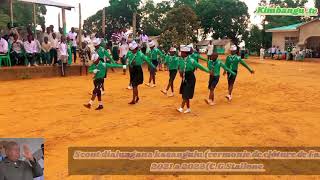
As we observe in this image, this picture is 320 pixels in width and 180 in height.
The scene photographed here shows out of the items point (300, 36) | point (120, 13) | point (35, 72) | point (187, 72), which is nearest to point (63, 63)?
point (35, 72)

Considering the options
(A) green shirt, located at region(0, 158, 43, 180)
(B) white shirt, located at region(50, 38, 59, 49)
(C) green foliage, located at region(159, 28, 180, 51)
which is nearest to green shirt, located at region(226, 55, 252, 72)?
(B) white shirt, located at region(50, 38, 59, 49)

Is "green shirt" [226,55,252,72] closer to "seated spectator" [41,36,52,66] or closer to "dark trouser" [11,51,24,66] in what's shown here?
"seated spectator" [41,36,52,66]

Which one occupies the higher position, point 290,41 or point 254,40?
point 254,40

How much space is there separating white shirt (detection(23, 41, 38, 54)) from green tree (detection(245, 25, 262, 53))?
1450 inches

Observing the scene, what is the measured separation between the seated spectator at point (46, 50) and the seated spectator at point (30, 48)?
0.63 meters

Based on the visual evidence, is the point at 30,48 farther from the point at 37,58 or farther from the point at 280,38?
the point at 280,38

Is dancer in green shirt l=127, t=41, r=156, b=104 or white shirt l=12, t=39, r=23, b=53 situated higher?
white shirt l=12, t=39, r=23, b=53

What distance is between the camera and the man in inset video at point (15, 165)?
3.45 metres

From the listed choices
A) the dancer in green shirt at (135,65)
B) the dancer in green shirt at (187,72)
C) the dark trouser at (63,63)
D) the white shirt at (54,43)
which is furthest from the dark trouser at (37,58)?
the dancer in green shirt at (187,72)

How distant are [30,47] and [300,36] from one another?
30.3 m

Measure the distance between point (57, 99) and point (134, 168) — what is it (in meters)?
6.82

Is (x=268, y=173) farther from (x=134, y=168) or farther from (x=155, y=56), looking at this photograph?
(x=155, y=56)

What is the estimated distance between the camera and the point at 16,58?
18047 millimetres

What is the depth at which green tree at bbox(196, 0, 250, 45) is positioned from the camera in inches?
2039
